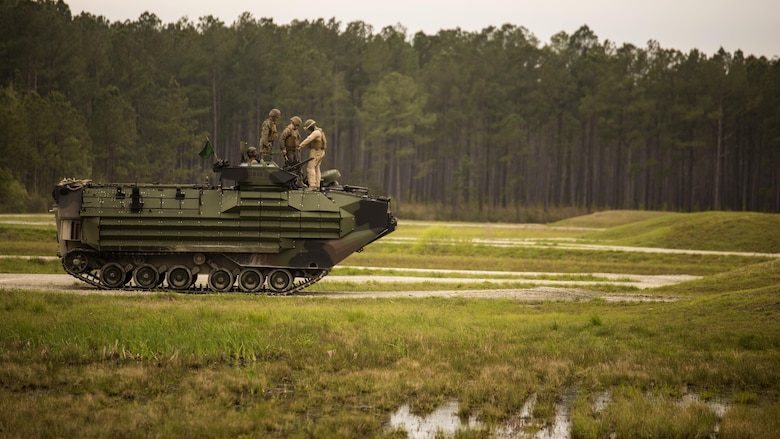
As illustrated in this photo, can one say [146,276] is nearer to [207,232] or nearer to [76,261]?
[76,261]

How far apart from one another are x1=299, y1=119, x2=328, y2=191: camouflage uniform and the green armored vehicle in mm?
722

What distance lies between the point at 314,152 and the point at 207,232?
12.8ft

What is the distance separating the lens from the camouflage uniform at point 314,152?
24416 millimetres

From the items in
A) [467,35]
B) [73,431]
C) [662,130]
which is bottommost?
[73,431]

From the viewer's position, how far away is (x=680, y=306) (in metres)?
19.1

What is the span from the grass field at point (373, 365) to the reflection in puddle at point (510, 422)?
2.5 inches

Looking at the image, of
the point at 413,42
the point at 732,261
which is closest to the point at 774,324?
the point at 732,261

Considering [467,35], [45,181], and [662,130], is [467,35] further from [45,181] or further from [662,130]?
[45,181]

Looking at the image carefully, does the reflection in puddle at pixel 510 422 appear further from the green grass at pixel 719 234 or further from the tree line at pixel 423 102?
the tree line at pixel 423 102

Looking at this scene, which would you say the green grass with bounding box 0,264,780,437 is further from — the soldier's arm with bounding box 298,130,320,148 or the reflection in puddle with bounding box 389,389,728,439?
the soldier's arm with bounding box 298,130,320,148

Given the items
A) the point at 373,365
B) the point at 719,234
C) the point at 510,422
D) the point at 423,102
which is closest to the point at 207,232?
the point at 373,365

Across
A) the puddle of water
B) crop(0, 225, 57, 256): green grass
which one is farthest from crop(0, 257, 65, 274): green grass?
the puddle of water

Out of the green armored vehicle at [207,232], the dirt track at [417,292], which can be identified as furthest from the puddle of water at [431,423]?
the green armored vehicle at [207,232]

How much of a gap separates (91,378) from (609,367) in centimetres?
737
